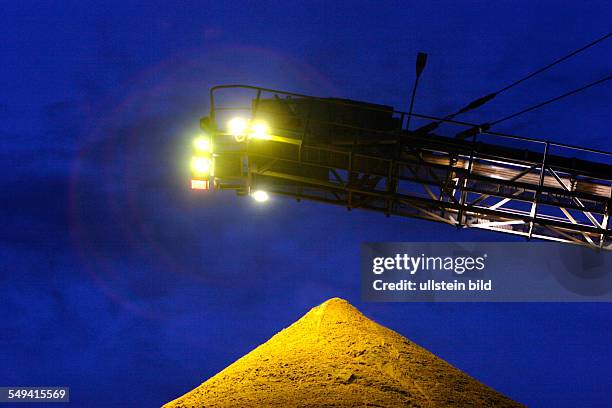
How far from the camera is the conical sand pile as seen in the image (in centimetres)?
1087

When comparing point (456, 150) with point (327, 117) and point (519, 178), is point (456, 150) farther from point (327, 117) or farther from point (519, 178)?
point (327, 117)

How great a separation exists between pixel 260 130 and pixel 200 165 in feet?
→ 4.55

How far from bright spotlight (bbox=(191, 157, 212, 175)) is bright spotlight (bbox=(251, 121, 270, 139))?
109 cm

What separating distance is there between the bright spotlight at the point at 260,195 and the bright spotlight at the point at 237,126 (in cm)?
136

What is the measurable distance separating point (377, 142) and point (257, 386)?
5517 mm

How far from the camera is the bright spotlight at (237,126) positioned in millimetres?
11258

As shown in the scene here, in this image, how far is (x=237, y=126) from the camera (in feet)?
37.0

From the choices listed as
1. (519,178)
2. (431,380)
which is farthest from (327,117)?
(431,380)

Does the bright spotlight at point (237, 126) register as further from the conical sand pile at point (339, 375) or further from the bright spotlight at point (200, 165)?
the conical sand pile at point (339, 375)

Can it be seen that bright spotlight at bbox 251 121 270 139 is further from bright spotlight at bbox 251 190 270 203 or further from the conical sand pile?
the conical sand pile

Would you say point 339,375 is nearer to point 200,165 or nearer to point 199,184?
point 199,184

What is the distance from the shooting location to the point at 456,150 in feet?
38.4

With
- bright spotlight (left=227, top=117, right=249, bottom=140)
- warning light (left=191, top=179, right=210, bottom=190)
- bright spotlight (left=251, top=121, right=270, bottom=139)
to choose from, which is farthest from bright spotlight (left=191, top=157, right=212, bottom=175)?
bright spotlight (left=251, top=121, right=270, bottom=139)

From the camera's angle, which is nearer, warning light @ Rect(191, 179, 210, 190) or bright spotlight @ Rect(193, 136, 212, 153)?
warning light @ Rect(191, 179, 210, 190)
